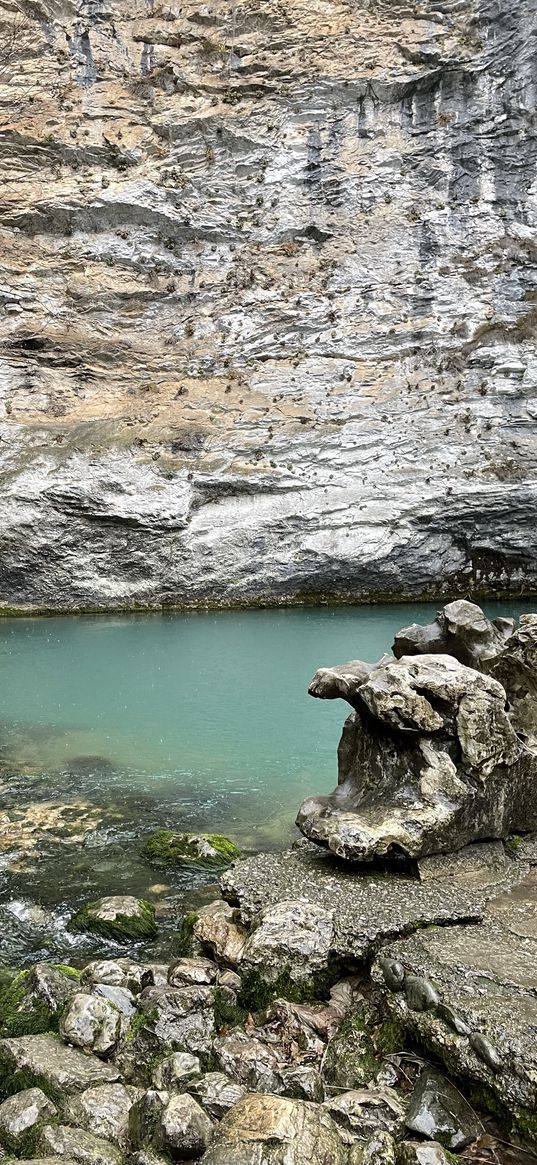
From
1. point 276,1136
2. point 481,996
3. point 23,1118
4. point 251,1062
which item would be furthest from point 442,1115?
point 23,1118

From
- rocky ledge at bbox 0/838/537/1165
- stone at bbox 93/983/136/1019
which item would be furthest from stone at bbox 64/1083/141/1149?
stone at bbox 93/983/136/1019

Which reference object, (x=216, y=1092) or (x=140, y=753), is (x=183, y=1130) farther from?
(x=140, y=753)

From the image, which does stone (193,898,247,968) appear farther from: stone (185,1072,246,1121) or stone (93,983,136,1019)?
stone (185,1072,246,1121)

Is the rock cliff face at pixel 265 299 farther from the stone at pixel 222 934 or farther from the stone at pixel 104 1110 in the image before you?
the stone at pixel 104 1110

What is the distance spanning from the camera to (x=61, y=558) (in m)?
33.4

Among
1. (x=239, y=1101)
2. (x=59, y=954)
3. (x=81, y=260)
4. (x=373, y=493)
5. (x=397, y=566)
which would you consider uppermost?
(x=81, y=260)

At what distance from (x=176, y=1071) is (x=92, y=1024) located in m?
0.87

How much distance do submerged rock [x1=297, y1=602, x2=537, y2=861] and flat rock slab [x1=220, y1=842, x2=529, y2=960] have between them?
0.66 feet

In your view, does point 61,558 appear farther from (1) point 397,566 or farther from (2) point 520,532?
(2) point 520,532

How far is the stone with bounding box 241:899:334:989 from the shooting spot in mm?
5512

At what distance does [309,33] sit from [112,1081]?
4560 centimetres

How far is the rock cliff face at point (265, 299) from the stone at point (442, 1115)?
30160 mm

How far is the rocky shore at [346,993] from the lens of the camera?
154 inches

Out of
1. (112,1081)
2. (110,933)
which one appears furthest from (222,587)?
(112,1081)
